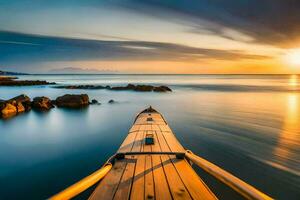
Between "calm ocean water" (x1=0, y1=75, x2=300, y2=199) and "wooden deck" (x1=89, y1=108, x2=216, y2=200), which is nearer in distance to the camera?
"wooden deck" (x1=89, y1=108, x2=216, y2=200)

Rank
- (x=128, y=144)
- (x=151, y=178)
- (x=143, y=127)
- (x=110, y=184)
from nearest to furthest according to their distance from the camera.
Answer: (x=110, y=184)
(x=151, y=178)
(x=128, y=144)
(x=143, y=127)

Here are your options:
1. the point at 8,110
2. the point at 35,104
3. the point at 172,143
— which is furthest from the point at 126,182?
the point at 35,104

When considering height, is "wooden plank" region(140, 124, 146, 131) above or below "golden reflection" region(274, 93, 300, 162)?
above

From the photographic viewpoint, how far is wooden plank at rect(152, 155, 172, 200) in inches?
182

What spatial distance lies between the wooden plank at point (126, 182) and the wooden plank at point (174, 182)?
947 millimetres

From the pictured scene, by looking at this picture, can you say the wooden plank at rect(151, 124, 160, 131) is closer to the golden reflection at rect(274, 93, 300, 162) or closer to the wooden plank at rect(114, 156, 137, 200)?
the wooden plank at rect(114, 156, 137, 200)

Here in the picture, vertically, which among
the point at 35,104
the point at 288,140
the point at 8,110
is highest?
the point at 35,104

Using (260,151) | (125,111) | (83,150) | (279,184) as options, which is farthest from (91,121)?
(279,184)

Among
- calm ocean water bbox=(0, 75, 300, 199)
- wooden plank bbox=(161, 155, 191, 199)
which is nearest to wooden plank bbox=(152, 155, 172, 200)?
wooden plank bbox=(161, 155, 191, 199)

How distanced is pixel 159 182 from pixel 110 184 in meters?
1.19

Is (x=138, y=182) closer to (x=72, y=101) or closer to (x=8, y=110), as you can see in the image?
(x=8, y=110)

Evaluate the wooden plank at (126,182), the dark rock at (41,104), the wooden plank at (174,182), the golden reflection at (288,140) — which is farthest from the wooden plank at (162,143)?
the dark rock at (41,104)

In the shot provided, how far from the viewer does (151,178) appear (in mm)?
5461

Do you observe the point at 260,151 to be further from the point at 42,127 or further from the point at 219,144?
the point at 42,127
